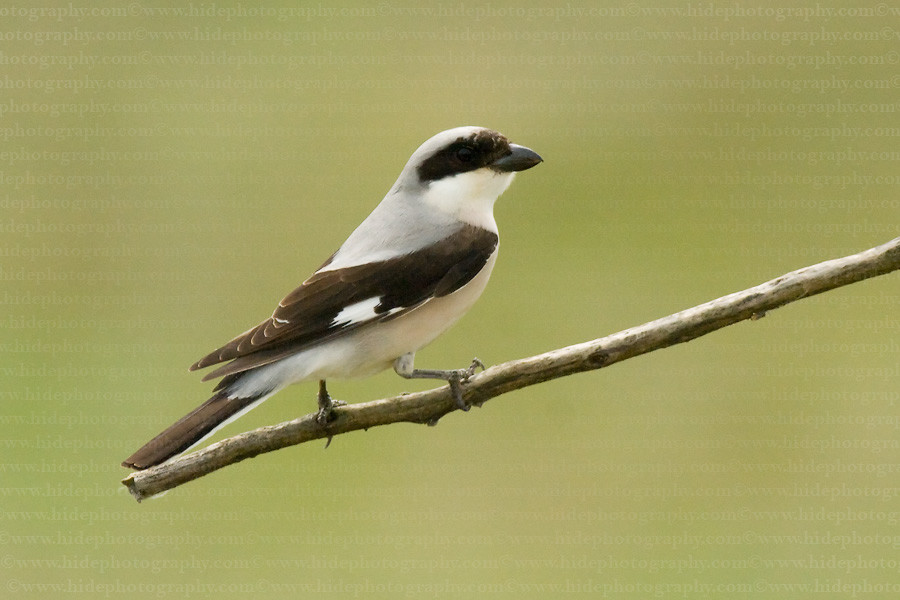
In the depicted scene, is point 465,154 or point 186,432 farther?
point 465,154

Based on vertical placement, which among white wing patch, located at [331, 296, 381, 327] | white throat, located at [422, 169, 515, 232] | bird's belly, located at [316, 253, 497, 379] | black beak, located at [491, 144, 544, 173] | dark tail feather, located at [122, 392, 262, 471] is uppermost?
black beak, located at [491, 144, 544, 173]

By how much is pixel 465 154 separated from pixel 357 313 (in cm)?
32

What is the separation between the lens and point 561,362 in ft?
3.70

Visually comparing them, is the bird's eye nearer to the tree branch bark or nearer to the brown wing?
the brown wing

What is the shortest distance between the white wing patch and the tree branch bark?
0.42ft

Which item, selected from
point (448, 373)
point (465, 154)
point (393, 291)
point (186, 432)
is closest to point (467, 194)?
point (465, 154)

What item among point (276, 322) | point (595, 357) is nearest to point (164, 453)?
point (276, 322)

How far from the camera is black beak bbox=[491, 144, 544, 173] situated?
1.37 meters

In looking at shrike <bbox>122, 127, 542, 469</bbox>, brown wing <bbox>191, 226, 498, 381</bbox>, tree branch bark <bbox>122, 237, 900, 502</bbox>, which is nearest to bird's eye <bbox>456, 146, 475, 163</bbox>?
shrike <bbox>122, 127, 542, 469</bbox>

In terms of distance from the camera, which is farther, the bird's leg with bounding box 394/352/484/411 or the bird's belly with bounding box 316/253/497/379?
the bird's belly with bounding box 316/253/497/379

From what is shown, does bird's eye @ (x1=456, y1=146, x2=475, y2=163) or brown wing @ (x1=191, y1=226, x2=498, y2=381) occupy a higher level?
bird's eye @ (x1=456, y1=146, x2=475, y2=163)


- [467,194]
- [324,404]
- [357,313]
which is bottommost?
[324,404]

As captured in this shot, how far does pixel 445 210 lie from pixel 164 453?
59cm

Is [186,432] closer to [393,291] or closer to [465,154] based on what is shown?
[393,291]
